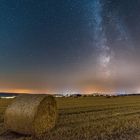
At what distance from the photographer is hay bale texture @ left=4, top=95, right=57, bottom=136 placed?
35.6ft

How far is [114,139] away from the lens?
388 inches

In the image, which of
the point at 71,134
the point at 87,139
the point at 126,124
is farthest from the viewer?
the point at 126,124

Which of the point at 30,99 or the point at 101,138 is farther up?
the point at 30,99

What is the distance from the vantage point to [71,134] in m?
10.5

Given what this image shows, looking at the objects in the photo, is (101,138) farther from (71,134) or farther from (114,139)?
(71,134)

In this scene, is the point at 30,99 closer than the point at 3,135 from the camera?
No

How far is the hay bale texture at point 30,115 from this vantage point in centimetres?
1086

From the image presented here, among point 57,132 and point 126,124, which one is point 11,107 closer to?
point 57,132

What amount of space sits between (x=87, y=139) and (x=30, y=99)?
9.82 ft

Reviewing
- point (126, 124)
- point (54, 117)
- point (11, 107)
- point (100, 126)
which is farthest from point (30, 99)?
point (126, 124)

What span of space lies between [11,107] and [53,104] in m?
1.98

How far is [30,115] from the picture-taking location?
36.4 ft

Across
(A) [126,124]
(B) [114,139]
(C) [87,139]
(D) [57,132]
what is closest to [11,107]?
(D) [57,132]

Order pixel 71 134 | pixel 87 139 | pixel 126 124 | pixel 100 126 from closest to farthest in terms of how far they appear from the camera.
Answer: pixel 87 139
pixel 71 134
pixel 100 126
pixel 126 124
